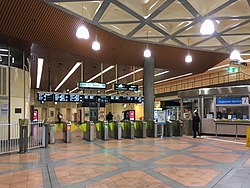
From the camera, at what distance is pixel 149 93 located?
45.3 ft

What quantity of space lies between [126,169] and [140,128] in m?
7.12

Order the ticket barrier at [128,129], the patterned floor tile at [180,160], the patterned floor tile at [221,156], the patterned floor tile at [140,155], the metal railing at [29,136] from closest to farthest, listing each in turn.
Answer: the patterned floor tile at [180,160] < the patterned floor tile at [221,156] < the patterned floor tile at [140,155] < the metal railing at [29,136] < the ticket barrier at [128,129]

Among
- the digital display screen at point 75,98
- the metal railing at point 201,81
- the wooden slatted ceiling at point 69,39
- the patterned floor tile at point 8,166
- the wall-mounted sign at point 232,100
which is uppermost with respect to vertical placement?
the wooden slatted ceiling at point 69,39

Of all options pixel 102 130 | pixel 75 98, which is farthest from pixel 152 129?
pixel 75 98

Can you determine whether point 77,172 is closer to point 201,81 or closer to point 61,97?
point 61,97

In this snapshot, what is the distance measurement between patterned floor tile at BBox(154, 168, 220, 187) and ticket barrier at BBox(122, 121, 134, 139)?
6600 millimetres

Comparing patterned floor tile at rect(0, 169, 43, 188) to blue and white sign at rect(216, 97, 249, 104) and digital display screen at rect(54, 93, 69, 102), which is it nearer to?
digital display screen at rect(54, 93, 69, 102)

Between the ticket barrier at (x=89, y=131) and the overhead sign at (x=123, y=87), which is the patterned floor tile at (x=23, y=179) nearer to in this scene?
the ticket barrier at (x=89, y=131)

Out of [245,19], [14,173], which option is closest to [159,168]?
[14,173]

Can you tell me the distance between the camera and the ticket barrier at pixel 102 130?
12.0m

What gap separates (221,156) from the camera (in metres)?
7.75

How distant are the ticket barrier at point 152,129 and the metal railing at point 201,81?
10692 mm

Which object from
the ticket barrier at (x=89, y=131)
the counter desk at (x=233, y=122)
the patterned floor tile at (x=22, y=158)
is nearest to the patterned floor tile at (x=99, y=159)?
the patterned floor tile at (x=22, y=158)

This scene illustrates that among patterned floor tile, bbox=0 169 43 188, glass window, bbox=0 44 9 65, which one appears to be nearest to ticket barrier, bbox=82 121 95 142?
glass window, bbox=0 44 9 65
